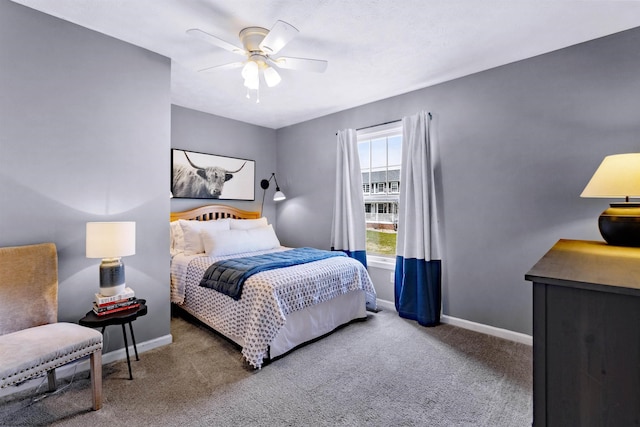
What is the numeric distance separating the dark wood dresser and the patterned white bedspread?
178 centimetres

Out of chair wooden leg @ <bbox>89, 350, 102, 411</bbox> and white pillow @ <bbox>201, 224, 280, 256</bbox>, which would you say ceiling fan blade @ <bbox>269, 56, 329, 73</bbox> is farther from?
chair wooden leg @ <bbox>89, 350, 102, 411</bbox>

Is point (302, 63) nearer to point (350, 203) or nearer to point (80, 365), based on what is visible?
point (350, 203)

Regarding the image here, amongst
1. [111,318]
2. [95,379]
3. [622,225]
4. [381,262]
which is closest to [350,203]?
[381,262]

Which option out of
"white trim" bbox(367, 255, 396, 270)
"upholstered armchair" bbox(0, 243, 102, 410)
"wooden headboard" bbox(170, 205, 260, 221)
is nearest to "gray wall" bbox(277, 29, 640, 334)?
"white trim" bbox(367, 255, 396, 270)

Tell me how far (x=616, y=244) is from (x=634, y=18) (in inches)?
68.9

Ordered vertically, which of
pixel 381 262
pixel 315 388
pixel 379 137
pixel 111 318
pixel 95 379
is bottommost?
pixel 315 388

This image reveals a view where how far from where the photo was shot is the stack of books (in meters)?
2.08

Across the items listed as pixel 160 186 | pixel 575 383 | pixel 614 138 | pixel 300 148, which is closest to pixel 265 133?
pixel 300 148

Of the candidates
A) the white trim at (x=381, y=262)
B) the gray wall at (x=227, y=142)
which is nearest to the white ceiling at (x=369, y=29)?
the gray wall at (x=227, y=142)

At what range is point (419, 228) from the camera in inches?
125

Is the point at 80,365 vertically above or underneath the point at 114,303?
underneath

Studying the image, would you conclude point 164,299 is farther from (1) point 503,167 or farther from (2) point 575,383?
(1) point 503,167

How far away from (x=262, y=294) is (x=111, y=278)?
109cm

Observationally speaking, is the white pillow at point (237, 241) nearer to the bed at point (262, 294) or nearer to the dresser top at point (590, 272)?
the bed at point (262, 294)
